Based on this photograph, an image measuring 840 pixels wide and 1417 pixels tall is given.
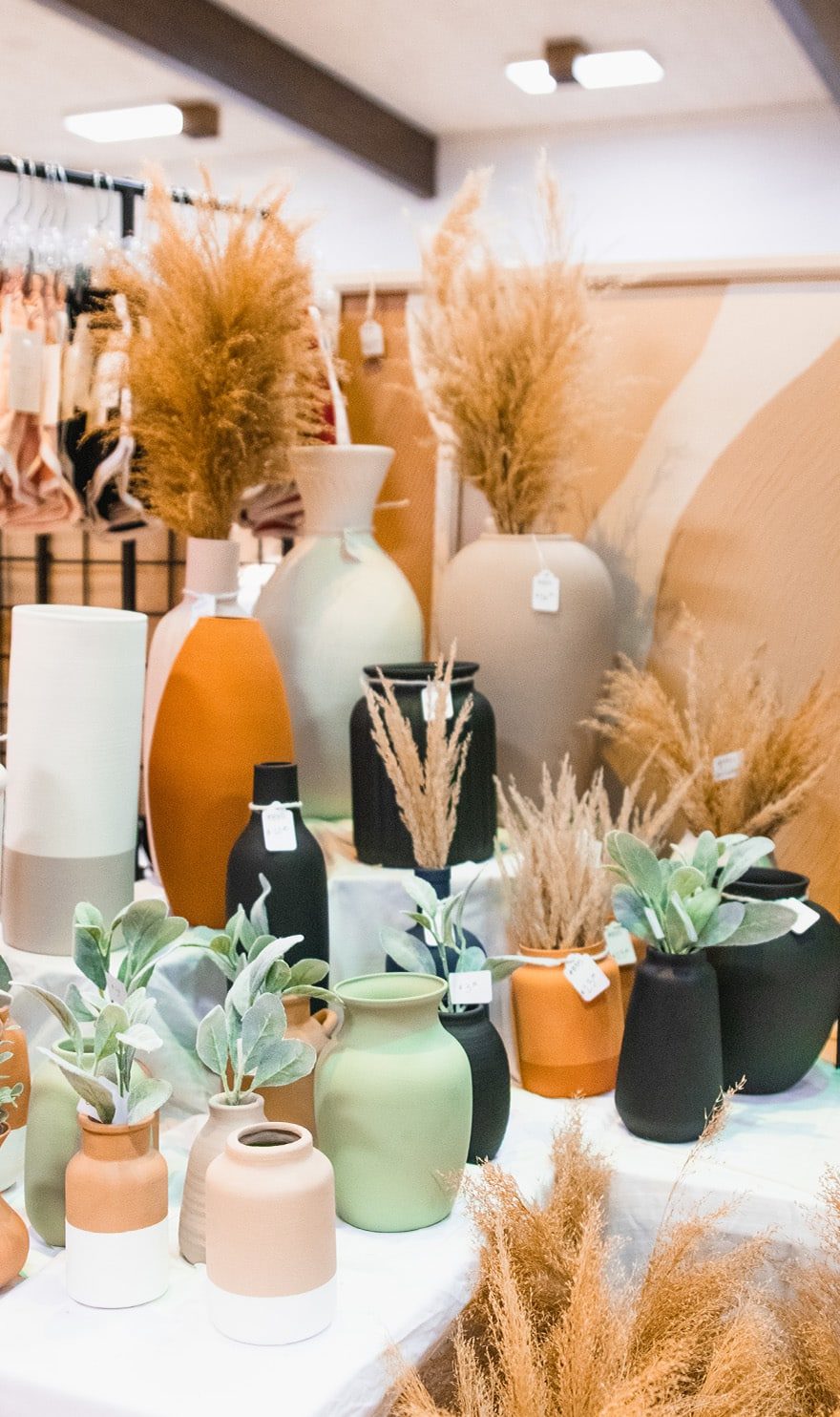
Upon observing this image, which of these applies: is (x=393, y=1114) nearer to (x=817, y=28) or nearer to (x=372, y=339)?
(x=372, y=339)

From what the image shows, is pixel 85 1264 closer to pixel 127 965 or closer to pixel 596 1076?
pixel 127 965

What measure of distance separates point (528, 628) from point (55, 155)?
5.50 metres

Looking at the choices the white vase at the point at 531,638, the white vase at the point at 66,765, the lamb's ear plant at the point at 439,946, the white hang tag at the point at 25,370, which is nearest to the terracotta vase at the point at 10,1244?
the white vase at the point at 66,765

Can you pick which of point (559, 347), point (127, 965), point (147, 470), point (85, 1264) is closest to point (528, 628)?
point (559, 347)

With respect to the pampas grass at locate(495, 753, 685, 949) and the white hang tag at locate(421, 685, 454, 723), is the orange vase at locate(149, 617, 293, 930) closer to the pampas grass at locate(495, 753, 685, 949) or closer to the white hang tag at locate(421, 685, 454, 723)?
the white hang tag at locate(421, 685, 454, 723)

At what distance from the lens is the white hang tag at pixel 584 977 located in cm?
197

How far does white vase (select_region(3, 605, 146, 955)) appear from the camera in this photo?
1.77 metres

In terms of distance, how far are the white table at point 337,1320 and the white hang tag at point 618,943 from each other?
34 centimetres

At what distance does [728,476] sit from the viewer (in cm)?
248

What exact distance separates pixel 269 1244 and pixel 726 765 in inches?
49.3

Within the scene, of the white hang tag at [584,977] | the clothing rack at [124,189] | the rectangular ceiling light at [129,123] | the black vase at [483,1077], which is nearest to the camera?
the black vase at [483,1077]

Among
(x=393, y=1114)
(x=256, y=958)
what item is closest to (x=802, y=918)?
(x=393, y=1114)

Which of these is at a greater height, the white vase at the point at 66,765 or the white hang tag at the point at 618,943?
the white vase at the point at 66,765

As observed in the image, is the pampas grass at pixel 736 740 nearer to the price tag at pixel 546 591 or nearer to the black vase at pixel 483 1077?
the price tag at pixel 546 591
